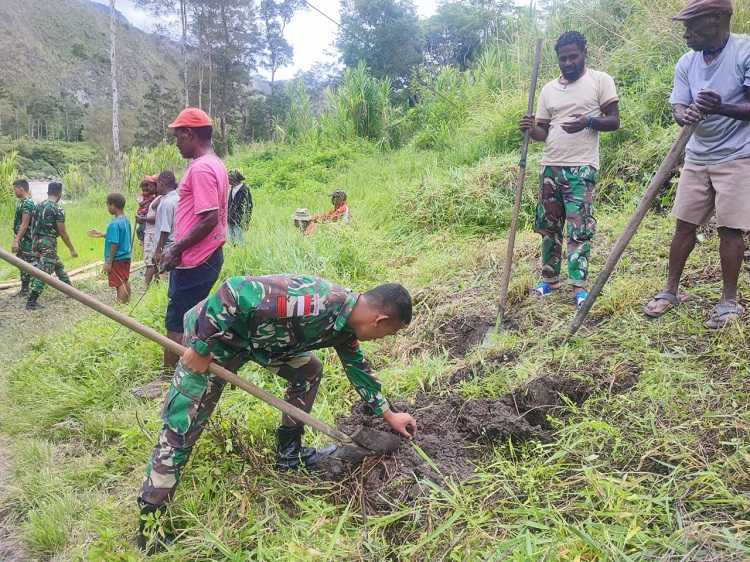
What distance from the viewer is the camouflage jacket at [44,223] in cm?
666

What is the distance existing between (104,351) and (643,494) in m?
3.89

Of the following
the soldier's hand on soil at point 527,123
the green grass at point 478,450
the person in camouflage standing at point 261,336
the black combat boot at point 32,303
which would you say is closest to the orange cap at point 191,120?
the person in camouflage standing at point 261,336

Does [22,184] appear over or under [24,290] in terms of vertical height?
over

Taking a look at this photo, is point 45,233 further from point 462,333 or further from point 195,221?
point 462,333

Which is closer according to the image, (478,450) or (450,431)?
(478,450)

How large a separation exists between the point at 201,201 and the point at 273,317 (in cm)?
152

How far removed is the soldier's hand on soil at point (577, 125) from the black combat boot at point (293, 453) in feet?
8.29

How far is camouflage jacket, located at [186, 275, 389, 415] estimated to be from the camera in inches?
79.5

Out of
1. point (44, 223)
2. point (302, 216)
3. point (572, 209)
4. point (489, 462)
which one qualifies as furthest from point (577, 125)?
point (44, 223)

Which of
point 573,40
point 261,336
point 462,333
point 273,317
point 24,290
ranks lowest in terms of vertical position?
point 24,290

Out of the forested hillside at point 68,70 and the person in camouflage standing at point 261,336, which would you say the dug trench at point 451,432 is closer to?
the person in camouflage standing at point 261,336

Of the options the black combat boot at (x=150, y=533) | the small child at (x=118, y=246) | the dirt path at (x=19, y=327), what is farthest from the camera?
the small child at (x=118, y=246)

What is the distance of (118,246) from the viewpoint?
589cm

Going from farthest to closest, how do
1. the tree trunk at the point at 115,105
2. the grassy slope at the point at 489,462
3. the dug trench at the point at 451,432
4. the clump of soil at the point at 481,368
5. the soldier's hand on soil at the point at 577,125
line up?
1. the tree trunk at the point at 115,105
2. the soldier's hand on soil at the point at 577,125
3. the clump of soil at the point at 481,368
4. the dug trench at the point at 451,432
5. the grassy slope at the point at 489,462
